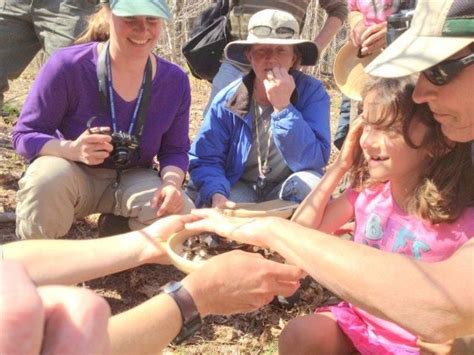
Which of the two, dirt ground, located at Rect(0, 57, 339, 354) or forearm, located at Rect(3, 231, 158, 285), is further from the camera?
dirt ground, located at Rect(0, 57, 339, 354)

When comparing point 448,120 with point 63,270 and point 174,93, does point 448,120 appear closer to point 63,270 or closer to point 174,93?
point 63,270

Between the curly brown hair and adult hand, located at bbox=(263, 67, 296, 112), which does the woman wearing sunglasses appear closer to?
adult hand, located at bbox=(263, 67, 296, 112)

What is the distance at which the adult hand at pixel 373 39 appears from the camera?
3.63 m

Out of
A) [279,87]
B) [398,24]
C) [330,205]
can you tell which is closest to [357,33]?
[279,87]

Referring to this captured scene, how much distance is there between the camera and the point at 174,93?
3.74 m

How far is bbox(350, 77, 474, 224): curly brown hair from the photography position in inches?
89.7

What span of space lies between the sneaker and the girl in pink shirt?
1.58 meters

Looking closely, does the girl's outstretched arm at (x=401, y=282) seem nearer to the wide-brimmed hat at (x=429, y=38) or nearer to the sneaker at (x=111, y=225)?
the wide-brimmed hat at (x=429, y=38)

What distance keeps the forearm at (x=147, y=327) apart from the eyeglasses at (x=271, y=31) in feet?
6.84

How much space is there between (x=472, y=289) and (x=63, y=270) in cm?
115

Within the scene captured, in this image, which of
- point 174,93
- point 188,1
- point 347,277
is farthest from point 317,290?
point 188,1

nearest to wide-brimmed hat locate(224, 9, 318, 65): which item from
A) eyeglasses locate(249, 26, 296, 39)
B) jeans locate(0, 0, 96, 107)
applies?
eyeglasses locate(249, 26, 296, 39)

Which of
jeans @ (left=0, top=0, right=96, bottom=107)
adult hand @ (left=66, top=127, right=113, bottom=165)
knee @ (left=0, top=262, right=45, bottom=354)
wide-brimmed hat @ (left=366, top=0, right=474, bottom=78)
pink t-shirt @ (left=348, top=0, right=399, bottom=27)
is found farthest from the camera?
jeans @ (left=0, top=0, right=96, bottom=107)

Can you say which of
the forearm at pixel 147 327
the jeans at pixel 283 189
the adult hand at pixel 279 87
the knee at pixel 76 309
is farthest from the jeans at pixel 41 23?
the knee at pixel 76 309
